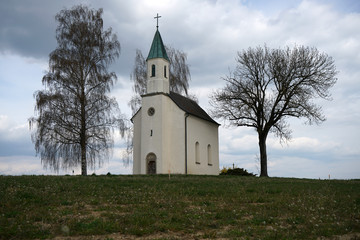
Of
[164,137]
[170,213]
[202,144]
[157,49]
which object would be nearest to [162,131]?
[164,137]

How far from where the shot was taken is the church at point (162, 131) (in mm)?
33938

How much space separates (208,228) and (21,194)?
277 inches

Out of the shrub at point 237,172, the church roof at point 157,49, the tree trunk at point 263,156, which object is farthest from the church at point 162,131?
the tree trunk at point 263,156

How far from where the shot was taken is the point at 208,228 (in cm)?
962

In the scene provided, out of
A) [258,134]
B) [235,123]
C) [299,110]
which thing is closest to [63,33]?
[235,123]

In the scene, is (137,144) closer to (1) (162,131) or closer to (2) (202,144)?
(1) (162,131)

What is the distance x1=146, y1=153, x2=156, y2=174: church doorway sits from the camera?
33875mm

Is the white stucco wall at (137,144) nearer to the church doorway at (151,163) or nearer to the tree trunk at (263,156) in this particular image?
the church doorway at (151,163)

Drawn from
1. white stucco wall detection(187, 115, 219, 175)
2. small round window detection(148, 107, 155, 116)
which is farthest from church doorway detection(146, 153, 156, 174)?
small round window detection(148, 107, 155, 116)

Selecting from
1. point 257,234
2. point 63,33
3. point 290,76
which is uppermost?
point 63,33

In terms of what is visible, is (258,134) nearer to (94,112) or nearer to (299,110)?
(299,110)

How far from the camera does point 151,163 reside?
3403 centimetres

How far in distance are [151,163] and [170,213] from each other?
23397 millimetres

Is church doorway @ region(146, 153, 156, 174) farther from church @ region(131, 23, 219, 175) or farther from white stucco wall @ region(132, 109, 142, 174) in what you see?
white stucco wall @ region(132, 109, 142, 174)
